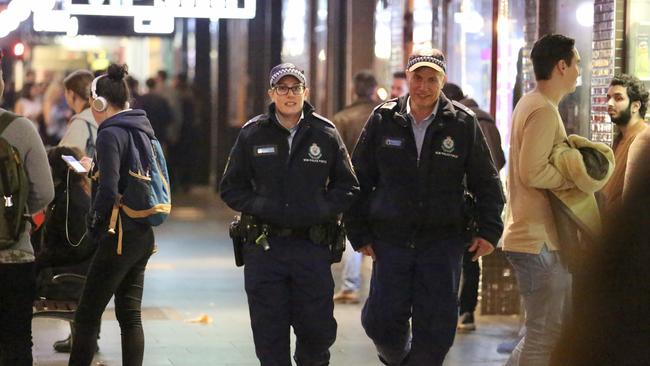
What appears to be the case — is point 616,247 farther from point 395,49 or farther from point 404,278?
point 395,49

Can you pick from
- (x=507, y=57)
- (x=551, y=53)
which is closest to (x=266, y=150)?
(x=551, y=53)

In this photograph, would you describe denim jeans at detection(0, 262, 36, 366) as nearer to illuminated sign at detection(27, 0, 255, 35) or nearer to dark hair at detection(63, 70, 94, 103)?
dark hair at detection(63, 70, 94, 103)

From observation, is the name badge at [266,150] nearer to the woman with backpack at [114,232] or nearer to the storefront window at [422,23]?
the woman with backpack at [114,232]

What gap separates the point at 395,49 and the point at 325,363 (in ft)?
30.3

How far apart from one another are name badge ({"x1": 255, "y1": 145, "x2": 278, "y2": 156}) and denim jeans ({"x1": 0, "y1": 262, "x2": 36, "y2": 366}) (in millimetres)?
1248

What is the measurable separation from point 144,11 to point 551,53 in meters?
5.15

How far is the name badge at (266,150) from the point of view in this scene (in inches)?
249

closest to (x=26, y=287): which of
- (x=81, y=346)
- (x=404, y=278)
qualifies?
(x=81, y=346)

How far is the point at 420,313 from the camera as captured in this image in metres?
6.34

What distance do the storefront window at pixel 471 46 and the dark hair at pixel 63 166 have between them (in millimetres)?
5278

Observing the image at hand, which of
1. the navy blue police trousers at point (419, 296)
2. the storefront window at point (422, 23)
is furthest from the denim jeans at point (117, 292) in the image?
the storefront window at point (422, 23)

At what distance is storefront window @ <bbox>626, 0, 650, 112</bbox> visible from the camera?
9070 millimetres

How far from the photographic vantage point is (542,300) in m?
6.54

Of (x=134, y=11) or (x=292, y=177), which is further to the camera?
(x=134, y=11)
